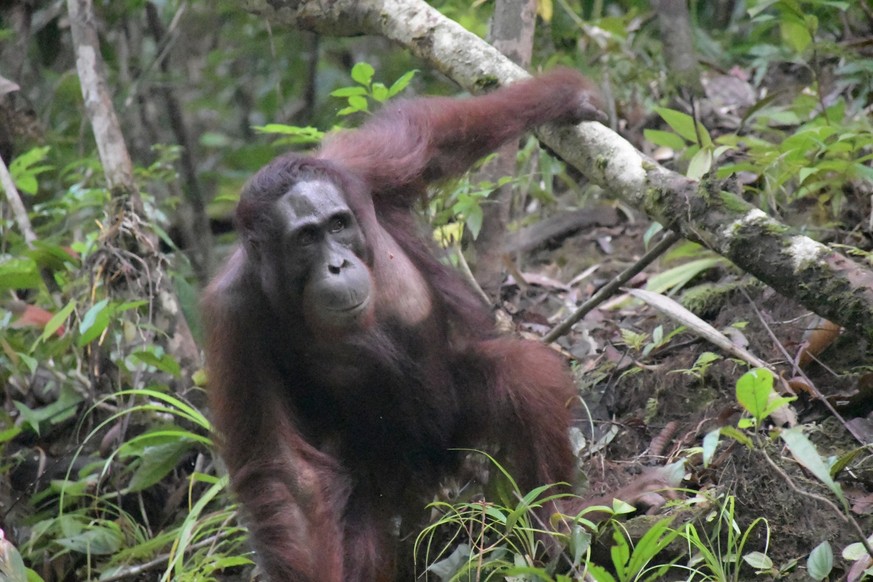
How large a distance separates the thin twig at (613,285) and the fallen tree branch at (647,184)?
1.09 feet

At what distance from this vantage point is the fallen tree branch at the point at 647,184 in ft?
9.00

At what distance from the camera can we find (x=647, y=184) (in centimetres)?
314

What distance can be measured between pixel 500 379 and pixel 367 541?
0.65 m

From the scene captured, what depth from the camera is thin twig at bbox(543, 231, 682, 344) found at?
3.54 m

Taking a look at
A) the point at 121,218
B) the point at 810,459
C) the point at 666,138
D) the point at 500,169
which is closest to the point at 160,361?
the point at 121,218

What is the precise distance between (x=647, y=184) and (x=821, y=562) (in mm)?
1208

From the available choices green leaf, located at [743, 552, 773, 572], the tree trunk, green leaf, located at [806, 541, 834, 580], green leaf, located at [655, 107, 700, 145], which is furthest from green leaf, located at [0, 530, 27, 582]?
green leaf, located at [655, 107, 700, 145]

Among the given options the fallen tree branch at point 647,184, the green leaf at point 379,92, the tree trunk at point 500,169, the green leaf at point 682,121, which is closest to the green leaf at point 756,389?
the fallen tree branch at point 647,184

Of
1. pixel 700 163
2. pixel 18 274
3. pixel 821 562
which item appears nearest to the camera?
pixel 821 562

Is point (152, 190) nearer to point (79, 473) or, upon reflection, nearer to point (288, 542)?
point (79, 473)

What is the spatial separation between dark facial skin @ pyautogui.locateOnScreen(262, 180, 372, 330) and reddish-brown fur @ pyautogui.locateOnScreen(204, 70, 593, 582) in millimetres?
58

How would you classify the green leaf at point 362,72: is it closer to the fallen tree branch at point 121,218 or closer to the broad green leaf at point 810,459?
the fallen tree branch at point 121,218

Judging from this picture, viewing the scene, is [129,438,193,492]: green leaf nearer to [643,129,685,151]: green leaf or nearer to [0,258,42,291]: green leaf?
[0,258,42,291]: green leaf

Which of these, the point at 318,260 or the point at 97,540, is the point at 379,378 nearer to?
the point at 318,260
